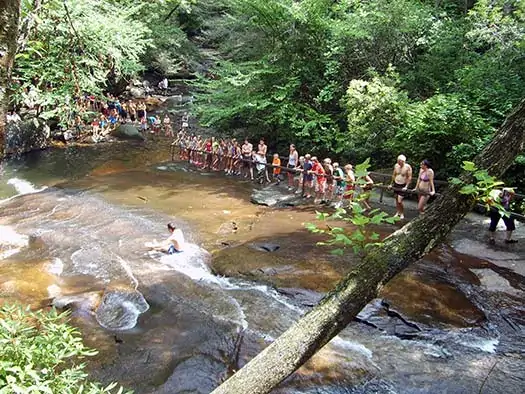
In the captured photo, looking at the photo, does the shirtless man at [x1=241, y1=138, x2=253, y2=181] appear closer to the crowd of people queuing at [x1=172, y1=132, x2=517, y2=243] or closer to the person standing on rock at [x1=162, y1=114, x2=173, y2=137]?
the crowd of people queuing at [x1=172, y1=132, x2=517, y2=243]

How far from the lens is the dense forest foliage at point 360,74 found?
513 inches

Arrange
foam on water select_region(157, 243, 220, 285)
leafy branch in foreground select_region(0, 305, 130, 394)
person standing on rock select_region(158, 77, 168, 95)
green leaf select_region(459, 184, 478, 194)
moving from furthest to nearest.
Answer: person standing on rock select_region(158, 77, 168, 95) < foam on water select_region(157, 243, 220, 285) < leafy branch in foreground select_region(0, 305, 130, 394) < green leaf select_region(459, 184, 478, 194)

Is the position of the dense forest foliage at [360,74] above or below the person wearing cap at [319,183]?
above

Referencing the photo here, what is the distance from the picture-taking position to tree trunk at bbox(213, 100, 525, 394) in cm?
244

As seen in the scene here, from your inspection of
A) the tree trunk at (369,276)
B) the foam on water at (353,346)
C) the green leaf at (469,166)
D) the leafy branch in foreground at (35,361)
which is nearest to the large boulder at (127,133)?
the foam on water at (353,346)

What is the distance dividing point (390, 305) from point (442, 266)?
1.97 meters

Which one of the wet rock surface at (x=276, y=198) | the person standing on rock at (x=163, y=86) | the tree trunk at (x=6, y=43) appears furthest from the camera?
the person standing on rock at (x=163, y=86)

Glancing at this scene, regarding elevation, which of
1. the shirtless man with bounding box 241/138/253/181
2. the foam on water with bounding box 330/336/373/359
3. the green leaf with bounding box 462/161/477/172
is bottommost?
the foam on water with bounding box 330/336/373/359

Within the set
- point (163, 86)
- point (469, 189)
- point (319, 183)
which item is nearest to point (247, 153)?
point (319, 183)

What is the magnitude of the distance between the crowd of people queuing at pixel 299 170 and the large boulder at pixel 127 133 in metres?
4.46

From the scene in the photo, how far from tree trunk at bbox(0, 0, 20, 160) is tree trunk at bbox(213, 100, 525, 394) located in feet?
5.85

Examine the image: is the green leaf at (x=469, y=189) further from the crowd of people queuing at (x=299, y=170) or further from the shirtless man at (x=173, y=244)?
the shirtless man at (x=173, y=244)

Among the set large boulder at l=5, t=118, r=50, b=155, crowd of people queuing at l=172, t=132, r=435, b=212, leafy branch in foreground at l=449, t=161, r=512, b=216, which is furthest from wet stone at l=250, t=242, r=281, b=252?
large boulder at l=5, t=118, r=50, b=155

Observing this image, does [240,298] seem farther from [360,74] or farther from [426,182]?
[360,74]
